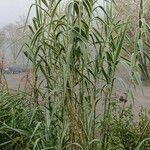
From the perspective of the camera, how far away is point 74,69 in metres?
3.49

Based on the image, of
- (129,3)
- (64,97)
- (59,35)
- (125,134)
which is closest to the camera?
(64,97)

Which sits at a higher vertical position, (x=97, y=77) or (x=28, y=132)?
(x=97, y=77)

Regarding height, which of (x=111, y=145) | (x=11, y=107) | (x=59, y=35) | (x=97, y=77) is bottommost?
(x=111, y=145)

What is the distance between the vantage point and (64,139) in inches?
147

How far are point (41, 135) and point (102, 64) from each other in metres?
0.74

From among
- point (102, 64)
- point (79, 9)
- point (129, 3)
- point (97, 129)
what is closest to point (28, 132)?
point (97, 129)

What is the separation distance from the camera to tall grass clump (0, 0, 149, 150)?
11.3 feet

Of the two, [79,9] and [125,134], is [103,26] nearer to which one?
[79,9]

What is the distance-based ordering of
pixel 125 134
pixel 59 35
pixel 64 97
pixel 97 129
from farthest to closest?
pixel 125 134
pixel 97 129
pixel 59 35
pixel 64 97

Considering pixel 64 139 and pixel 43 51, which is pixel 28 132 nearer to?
pixel 64 139

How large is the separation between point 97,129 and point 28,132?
1.89 feet

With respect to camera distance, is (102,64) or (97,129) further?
(97,129)

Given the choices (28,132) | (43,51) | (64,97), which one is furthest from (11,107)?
(64,97)

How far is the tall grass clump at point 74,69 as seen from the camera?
346 cm
